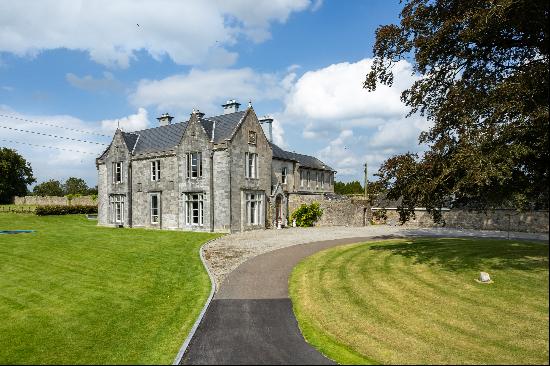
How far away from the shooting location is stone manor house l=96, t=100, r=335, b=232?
112ft

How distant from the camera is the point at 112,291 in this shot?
15625 millimetres

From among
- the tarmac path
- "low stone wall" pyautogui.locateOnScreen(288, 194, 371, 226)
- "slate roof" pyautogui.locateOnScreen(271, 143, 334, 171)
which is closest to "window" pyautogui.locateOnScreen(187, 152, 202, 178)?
"low stone wall" pyautogui.locateOnScreen(288, 194, 371, 226)

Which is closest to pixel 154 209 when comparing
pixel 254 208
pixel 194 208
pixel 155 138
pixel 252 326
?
pixel 194 208

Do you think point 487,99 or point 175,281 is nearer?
point 487,99

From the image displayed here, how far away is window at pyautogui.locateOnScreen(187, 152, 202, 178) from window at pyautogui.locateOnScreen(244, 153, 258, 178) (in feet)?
13.8

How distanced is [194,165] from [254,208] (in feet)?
22.2

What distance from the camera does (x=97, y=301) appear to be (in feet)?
47.5

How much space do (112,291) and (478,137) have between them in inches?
608

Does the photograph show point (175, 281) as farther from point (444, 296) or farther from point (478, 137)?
point (478, 137)

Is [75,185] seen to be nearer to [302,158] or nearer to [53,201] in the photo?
[53,201]

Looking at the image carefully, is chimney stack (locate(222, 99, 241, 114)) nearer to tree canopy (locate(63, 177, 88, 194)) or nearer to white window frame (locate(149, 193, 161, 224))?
white window frame (locate(149, 193, 161, 224))

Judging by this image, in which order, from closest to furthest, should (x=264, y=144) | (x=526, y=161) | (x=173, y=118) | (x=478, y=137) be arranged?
(x=478, y=137), (x=526, y=161), (x=264, y=144), (x=173, y=118)

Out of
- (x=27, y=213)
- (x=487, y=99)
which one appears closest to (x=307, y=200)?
(x=487, y=99)

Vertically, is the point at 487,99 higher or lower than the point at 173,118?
lower
